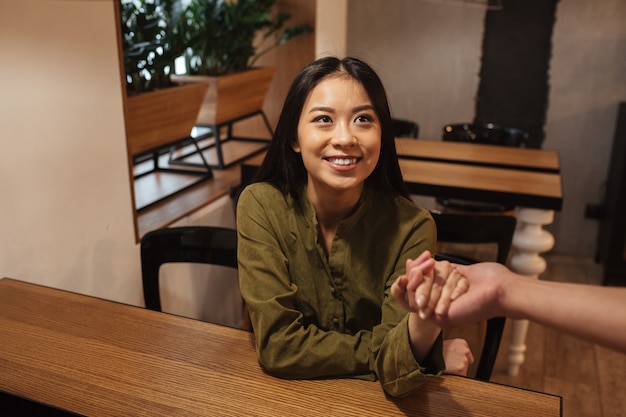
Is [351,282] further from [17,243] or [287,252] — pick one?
[17,243]

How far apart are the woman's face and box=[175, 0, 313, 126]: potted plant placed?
5.66ft

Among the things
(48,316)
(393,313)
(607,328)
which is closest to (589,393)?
(393,313)

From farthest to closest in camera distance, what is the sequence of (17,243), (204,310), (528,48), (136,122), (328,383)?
(528,48), (204,310), (136,122), (17,243), (328,383)

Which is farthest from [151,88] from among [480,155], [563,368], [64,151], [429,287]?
[563,368]

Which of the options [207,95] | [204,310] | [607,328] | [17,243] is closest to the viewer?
[607,328]

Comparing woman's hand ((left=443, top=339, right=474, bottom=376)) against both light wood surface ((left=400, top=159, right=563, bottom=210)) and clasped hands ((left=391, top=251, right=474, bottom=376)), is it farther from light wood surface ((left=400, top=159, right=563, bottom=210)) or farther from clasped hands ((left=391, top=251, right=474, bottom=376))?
light wood surface ((left=400, top=159, right=563, bottom=210))

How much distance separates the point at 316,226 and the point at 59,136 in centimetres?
96

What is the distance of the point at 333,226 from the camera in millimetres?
1305

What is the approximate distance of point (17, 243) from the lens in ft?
5.35

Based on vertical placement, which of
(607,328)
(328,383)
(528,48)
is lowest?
(328,383)

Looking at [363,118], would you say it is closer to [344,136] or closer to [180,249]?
[344,136]

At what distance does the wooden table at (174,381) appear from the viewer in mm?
941

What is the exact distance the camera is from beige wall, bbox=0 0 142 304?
158 cm

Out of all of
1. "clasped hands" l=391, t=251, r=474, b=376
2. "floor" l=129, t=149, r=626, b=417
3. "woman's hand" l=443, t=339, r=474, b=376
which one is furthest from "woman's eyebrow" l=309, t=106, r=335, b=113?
"floor" l=129, t=149, r=626, b=417
